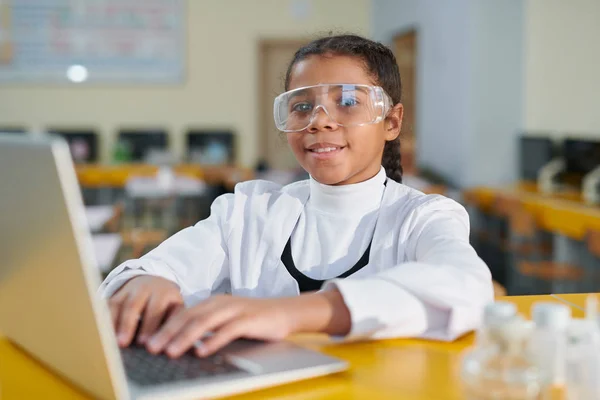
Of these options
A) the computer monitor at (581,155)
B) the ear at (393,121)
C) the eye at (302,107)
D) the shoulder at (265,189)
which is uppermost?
the eye at (302,107)

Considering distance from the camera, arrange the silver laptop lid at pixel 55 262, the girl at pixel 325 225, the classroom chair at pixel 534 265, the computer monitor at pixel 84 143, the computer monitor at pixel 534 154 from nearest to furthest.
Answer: the silver laptop lid at pixel 55 262
the girl at pixel 325 225
the classroom chair at pixel 534 265
the computer monitor at pixel 534 154
the computer monitor at pixel 84 143

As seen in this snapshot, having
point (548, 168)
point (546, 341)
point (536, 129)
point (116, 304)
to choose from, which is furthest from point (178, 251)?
point (536, 129)

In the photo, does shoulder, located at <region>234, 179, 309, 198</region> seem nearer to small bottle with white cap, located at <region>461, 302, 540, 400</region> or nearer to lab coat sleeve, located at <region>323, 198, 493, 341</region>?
lab coat sleeve, located at <region>323, 198, 493, 341</region>

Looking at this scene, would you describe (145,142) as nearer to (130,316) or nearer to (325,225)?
(325,225)

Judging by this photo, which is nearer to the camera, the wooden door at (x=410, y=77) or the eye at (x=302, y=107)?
the eye at (x=302, y=107)

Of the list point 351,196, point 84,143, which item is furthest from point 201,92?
point 351,196

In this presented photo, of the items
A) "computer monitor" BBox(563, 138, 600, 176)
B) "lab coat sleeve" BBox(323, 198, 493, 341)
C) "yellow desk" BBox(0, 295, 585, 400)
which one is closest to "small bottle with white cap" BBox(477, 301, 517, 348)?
"yellow desk" BBox(0, 295, 585, 400)

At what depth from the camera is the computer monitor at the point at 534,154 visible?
555 cm

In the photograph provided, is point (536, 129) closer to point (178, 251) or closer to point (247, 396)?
point (178, 251)

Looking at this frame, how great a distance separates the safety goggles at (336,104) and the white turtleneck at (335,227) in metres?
0.13

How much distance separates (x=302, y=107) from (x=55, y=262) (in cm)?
69

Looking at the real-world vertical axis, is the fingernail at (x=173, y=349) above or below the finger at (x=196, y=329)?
below

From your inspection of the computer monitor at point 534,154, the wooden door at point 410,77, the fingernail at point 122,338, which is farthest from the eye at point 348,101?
the wooden door at point 410,77

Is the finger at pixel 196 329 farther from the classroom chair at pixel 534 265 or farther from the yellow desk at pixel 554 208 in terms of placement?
the classroom chair at pixel 534 265
